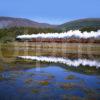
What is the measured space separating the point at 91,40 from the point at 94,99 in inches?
3282

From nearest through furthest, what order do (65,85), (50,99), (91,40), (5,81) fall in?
(50,99) → (65,85) → (5,81) → (91,40)

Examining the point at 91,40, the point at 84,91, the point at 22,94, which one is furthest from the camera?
the point at 91,40

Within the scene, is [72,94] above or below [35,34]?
below

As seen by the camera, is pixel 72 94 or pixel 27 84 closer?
pixel 72 94

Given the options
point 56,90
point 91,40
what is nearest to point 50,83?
point 56,90

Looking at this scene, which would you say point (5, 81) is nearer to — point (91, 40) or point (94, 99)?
point (94, 99)

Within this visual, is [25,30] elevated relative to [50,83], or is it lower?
elevated

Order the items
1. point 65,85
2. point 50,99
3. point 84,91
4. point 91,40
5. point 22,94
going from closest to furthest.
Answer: point 50,99
point 22,94
point 84,91
point 65,85
point 91,40

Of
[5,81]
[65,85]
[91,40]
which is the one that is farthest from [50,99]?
[91,40]

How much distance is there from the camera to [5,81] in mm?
17922

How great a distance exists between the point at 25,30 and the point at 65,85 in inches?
5547

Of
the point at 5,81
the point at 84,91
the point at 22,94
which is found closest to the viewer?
the point at 22,94

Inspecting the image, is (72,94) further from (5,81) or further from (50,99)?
(5,81)

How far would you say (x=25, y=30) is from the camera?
513 feet
